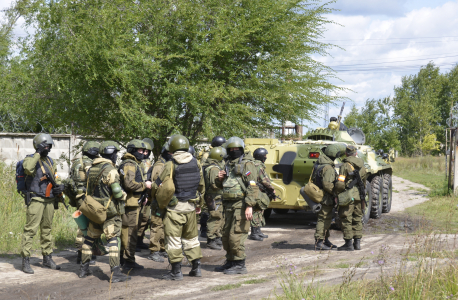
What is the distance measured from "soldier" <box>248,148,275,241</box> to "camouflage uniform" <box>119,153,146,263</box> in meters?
1.60

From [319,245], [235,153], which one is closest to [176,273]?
[235,153]

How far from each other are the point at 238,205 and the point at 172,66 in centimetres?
490

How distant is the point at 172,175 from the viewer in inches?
238

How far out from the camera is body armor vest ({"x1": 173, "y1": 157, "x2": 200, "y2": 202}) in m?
6.02

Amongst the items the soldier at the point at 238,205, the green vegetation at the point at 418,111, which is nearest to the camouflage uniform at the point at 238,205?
the soldier at the point at 238,205

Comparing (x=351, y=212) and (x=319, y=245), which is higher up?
(x=351, y=212)

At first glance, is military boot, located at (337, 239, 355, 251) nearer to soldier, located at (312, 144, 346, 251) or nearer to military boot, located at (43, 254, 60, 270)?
soldier, located at (312, 144, 346, 251)

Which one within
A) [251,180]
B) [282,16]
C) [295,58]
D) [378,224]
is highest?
[282,16]

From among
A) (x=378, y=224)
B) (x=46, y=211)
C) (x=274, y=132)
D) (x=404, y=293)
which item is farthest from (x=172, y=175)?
(x=378, y=224)

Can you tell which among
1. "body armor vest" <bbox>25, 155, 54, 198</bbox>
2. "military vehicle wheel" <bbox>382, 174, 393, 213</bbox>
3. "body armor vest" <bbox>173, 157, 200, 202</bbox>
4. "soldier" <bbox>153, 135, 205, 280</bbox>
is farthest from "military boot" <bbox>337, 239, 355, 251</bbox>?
"military vehicle wheel" <bbox>382, 174, 393, 213</bbox>

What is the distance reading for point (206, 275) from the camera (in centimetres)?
627

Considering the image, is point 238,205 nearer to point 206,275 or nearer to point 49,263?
point 206,275

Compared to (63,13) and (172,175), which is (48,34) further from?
(172,175)

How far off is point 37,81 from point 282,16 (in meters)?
5.47
